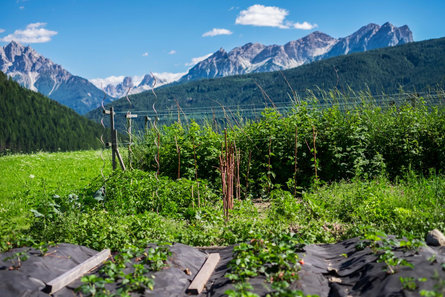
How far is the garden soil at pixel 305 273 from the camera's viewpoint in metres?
3.07

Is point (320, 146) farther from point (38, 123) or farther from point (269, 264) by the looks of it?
point (38, 123)

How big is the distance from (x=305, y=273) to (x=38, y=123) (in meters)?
64.9

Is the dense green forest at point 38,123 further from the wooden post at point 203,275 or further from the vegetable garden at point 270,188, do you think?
the wooden post at point 203,275

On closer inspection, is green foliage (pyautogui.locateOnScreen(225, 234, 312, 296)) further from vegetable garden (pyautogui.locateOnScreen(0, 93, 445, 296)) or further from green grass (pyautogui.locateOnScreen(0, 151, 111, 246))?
green grass (pyautogui.locateOnScreen(0, 151, 111, 246))

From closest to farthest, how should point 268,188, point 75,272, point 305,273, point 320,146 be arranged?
point 305,273
point 75,272
point 268,188
point 320,146

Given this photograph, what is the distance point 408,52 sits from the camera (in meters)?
150

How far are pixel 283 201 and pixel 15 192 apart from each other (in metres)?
6.59

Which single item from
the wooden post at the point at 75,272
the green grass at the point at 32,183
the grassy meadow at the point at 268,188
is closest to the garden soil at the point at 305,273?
the wooden post at the point at 75,272

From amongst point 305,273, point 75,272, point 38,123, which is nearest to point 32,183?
point 75,272

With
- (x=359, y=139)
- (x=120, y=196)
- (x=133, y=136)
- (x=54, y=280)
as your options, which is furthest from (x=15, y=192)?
(x=359, y=139)

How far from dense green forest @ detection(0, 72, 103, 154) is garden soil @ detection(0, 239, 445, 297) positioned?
57539mm

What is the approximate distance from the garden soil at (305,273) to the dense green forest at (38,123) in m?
57.5

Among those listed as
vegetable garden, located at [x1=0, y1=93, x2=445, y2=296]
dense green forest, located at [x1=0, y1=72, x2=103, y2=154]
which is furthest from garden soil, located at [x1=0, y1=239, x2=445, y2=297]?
dense green forest, located at [x1=0, y1=72, x2=103, y2=154]

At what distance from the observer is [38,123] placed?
6059cm
